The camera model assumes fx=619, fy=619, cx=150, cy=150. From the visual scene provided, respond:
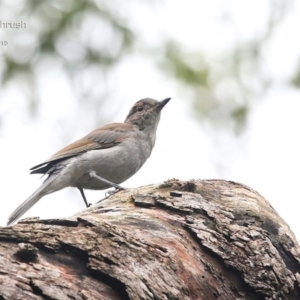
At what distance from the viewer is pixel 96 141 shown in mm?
7848

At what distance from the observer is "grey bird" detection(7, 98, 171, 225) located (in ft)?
23.9

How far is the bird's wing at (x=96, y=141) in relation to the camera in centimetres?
745

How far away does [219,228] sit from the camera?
3943 millimetres

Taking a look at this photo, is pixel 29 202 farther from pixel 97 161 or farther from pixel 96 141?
pixel 96 141

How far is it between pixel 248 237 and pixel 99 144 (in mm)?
4149

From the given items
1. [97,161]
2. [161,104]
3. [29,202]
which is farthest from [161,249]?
[161,104]

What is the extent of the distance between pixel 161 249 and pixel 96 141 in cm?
440

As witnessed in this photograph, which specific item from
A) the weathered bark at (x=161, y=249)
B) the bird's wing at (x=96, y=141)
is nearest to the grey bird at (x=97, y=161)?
the bird's wing at (x=96, y=141)

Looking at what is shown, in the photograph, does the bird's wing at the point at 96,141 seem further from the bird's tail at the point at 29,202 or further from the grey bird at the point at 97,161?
the bird's tail at the point at 29,202

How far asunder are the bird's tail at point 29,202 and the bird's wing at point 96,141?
23cm

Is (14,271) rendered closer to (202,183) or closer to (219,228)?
(219,228)

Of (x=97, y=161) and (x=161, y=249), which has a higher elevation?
(x=97, y=161)

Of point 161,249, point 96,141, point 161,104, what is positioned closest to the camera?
point 161,249

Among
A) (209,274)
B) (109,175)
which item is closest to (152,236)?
(209,274)
